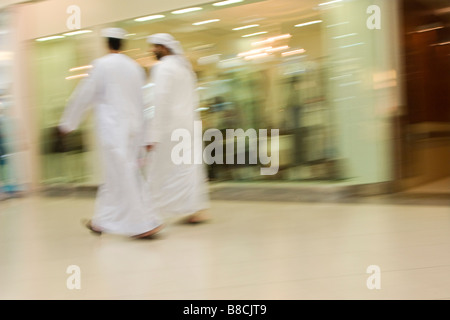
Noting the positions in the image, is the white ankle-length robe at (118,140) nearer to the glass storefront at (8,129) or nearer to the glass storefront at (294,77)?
the glass storefront at (294,77)

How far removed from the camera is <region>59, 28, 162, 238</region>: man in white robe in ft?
15.3

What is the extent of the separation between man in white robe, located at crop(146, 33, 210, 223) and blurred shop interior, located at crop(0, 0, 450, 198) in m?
2.39

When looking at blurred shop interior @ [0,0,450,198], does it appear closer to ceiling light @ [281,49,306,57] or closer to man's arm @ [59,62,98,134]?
ceiling light @ [281,49,306,57]

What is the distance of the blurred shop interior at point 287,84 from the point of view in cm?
699

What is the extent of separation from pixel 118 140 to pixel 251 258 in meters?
1.45

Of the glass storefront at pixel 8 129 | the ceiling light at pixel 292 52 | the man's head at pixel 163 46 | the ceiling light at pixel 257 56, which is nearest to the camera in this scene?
the man's head at pixel 163 46

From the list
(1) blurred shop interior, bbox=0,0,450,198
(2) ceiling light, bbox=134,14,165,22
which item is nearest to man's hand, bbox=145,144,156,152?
(1) blurred shop interior, bbox=0,0,450,198

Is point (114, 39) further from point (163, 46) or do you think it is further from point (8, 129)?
point (8, 129)

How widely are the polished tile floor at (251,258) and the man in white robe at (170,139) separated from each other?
238 mm

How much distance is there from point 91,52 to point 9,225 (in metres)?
3.69

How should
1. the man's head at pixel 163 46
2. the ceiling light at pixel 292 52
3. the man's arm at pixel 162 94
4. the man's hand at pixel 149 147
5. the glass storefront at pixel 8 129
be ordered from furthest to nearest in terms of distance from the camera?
the glass storefront at pixel 8 129, the ceiling light at pixel 292 52, the man's head at pixel 163 46, the man's arm at pixel 162 94, the man's hand at pixel 149 147

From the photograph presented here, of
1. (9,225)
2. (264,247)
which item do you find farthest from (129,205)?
(9,225)

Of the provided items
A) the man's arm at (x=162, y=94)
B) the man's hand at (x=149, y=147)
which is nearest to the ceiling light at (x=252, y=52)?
the man's arm at (x=162, y=94)
